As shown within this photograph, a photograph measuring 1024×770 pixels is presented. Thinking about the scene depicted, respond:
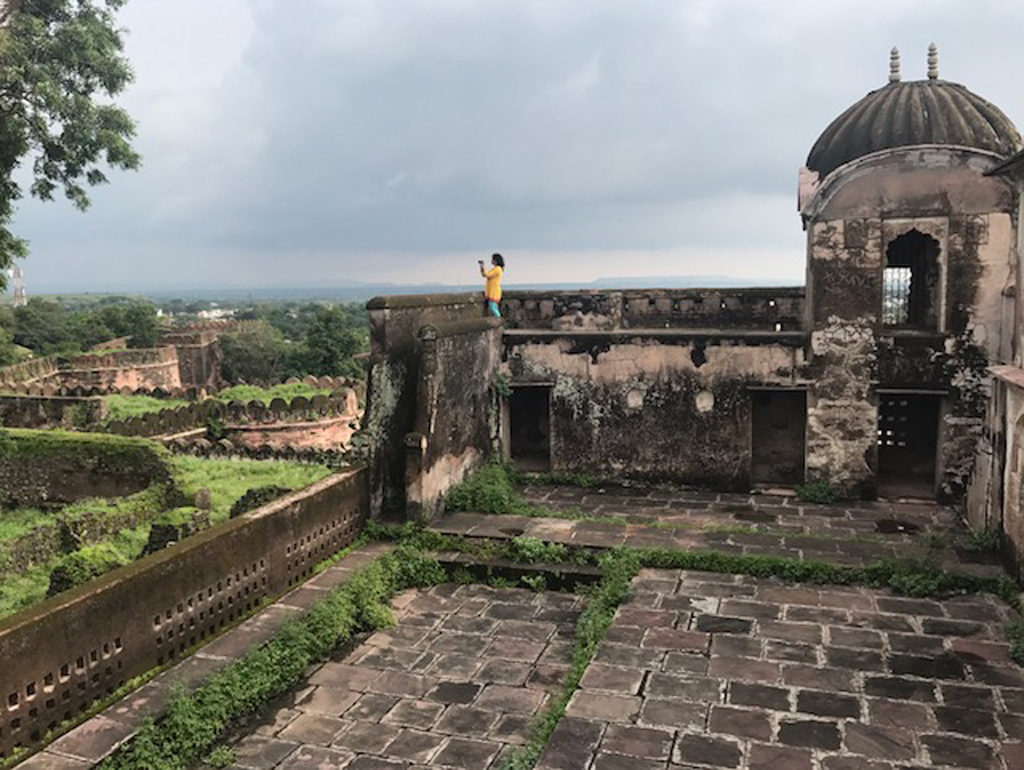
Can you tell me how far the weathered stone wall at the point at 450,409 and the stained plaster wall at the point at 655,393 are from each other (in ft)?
3.37

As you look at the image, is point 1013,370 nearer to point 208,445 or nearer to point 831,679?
point 831,679

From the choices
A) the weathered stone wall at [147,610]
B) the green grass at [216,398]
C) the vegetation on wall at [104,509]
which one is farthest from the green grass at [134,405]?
the weathered stone wall at [147,610]

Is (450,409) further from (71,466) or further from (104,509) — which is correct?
(71,466)

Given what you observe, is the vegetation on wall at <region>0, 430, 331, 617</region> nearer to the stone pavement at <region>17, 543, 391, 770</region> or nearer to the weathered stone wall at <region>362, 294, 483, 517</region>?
the weathered stone wall at <region>362, 294, 483, 517</region>

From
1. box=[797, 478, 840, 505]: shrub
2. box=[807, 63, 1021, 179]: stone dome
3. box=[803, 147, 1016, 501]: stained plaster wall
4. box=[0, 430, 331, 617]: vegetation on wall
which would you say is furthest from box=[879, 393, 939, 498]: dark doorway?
box=[0, 430, 331, 617]: vegetation on wall

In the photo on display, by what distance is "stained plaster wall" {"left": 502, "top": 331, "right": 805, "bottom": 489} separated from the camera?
39.5 feet

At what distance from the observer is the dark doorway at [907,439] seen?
12.5 meters

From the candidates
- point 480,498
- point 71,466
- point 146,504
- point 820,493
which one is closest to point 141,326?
point 71,466

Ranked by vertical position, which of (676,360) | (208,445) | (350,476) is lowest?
(208,445)

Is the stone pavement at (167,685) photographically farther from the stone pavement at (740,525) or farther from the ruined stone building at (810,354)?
the stone pavement at (740,525)

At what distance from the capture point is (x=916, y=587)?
7.69 meters

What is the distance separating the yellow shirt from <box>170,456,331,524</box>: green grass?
4091 mm

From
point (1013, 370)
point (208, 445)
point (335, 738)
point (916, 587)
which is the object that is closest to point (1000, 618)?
point (916, 587)

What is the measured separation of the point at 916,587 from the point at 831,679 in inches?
84.8
